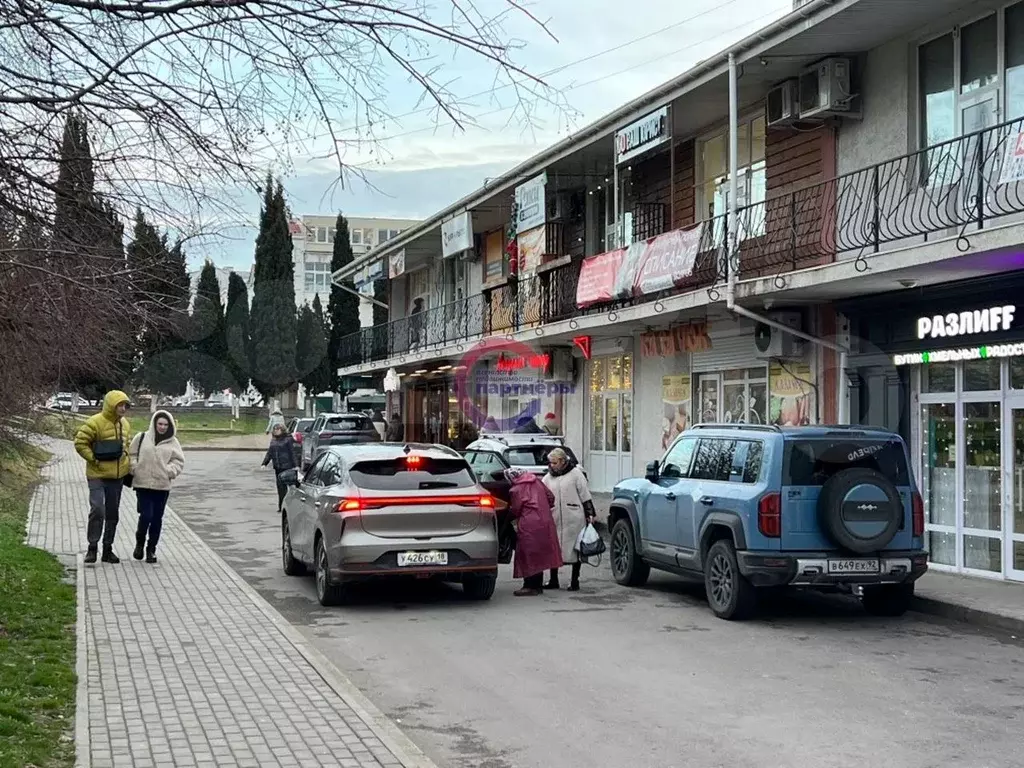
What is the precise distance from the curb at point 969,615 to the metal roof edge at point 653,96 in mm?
5954

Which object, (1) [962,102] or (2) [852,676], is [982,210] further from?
(2) [852,676]

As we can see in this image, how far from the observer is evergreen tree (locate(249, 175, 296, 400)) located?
63062 mm

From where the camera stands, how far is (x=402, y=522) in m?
11.1

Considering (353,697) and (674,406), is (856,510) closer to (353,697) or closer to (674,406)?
(353,697)

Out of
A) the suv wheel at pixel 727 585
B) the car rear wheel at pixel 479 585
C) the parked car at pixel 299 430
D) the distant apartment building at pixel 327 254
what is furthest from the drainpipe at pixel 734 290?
the distant apartment building at pixel 327 254

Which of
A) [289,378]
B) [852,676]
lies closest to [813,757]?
[852,676]

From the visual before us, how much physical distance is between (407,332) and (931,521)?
22.0 meters

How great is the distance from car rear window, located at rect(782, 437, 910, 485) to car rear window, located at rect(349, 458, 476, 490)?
10.7 ft

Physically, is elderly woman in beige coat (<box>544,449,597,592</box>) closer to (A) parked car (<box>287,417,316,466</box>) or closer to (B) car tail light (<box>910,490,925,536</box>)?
(B) car tail light (<box>910,490,925,536</box>)

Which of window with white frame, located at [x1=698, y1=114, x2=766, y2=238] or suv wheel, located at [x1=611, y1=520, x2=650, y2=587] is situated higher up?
window with white frame, located at [x1=698, y1=114, x2=766, y2=238]

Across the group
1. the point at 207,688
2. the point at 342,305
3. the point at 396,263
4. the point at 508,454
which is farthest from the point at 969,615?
the point at 342,305

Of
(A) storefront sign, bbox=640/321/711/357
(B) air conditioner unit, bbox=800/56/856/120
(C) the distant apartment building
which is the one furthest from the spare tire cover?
(C) the distant apartment building

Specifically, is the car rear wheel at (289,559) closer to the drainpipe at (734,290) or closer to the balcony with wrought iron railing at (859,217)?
the drainpipe at (734,290)

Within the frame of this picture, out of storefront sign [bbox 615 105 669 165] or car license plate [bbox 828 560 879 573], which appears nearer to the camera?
car license plate [bbox 828 560 879 573]
